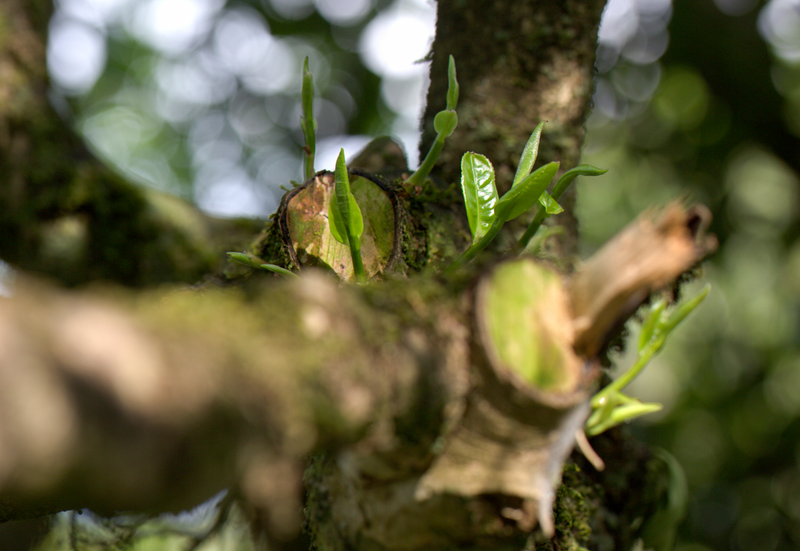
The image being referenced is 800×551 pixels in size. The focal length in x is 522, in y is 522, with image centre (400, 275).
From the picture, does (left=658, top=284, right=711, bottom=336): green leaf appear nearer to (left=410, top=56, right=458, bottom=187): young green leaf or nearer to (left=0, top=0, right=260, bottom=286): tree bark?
(left=410, top=56, right=458, bottom=187): young green leaf

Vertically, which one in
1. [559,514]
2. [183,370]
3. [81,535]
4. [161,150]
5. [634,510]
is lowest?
[161,150]

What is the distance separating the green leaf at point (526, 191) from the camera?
0.79 m

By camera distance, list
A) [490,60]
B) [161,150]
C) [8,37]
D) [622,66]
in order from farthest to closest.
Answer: [161,150] → [622,66] → [8,37] → [490,60]

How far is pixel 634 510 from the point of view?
43.9 inches

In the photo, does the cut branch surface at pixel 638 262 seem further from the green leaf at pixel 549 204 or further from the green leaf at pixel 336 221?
the green leaf at pixel 336 221

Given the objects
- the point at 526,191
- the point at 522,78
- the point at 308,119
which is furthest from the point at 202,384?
the point at 522,78

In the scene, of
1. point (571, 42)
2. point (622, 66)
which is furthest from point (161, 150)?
point (571, 42)

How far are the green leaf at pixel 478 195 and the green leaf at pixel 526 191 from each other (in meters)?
0.02

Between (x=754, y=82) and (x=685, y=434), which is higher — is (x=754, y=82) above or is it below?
above

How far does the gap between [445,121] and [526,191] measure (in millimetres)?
252

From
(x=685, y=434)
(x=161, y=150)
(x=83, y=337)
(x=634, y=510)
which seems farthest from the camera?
(x=161, y=150)

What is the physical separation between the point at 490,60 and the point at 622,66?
5.27 metres

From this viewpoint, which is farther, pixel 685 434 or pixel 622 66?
pixel 685 434

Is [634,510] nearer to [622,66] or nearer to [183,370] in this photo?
[183,370]
